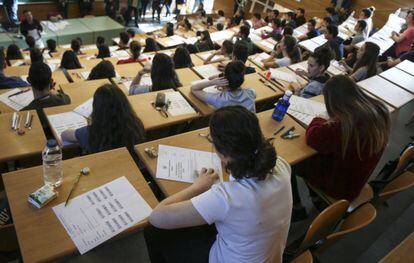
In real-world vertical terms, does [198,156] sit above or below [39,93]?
above

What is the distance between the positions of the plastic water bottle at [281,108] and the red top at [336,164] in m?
0.37

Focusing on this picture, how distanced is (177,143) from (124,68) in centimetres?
235

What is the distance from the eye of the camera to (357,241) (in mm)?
2361

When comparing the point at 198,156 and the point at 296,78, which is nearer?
the point at 198,156

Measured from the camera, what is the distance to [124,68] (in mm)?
3965

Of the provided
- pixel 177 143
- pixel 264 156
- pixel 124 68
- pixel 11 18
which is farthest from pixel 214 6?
pixel 264 156

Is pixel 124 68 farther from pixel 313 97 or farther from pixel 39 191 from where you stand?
pixel 39 191

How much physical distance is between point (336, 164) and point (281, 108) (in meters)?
0.62

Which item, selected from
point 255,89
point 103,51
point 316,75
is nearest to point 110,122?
point 255,89

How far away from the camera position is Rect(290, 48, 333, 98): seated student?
10.2ft

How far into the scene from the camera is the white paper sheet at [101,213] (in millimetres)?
1323

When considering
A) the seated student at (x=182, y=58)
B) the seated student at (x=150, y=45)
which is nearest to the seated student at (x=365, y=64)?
the seated student at (x=182, y=58)

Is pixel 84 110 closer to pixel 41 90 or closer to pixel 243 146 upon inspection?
pixel 41 90

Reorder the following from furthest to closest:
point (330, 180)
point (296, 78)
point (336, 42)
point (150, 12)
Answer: point (150, 12) < point (336, 42) < point (296, 78) < point (330, 180)
